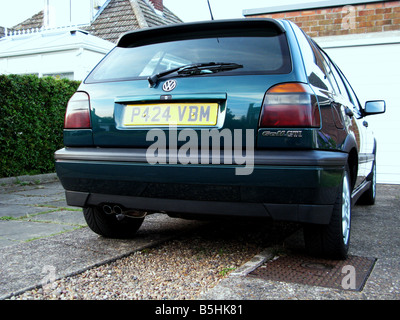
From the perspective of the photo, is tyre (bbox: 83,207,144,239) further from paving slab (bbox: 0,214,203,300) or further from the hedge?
the hedge

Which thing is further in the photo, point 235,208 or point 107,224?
point 107,224

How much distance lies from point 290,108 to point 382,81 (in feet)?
21.4

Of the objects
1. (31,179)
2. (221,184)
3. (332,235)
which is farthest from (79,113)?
(31,179)

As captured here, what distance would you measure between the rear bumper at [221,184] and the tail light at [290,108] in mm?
166

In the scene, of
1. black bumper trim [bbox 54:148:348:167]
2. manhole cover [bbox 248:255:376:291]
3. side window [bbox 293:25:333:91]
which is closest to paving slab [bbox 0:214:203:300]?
black bumper trim [bbox 54:148:348:167]

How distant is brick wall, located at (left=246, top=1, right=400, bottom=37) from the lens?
820 centimetres

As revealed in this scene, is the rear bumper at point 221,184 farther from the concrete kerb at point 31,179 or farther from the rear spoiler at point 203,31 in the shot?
the concrete kerb at point 31,179

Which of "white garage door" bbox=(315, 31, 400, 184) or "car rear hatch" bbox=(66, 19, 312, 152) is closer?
"car rear hatch" bbox=(66, 19, 312, 152)

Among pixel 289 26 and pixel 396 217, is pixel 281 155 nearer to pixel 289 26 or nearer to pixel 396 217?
pixel 289 26

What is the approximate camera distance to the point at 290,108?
247 centimetres

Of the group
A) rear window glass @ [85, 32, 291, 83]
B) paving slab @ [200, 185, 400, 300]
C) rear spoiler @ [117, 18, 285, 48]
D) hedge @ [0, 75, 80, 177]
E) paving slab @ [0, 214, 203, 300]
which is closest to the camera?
paving slab @ [200, 185, 400, 300]

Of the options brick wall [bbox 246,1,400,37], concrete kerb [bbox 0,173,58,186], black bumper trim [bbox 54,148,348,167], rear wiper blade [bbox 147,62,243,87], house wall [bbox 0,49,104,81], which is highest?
brick wall [bbox 246,1,400,37]

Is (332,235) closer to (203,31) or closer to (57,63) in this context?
(203,31)

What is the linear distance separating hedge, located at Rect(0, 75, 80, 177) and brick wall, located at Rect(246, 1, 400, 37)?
15.6 feet
